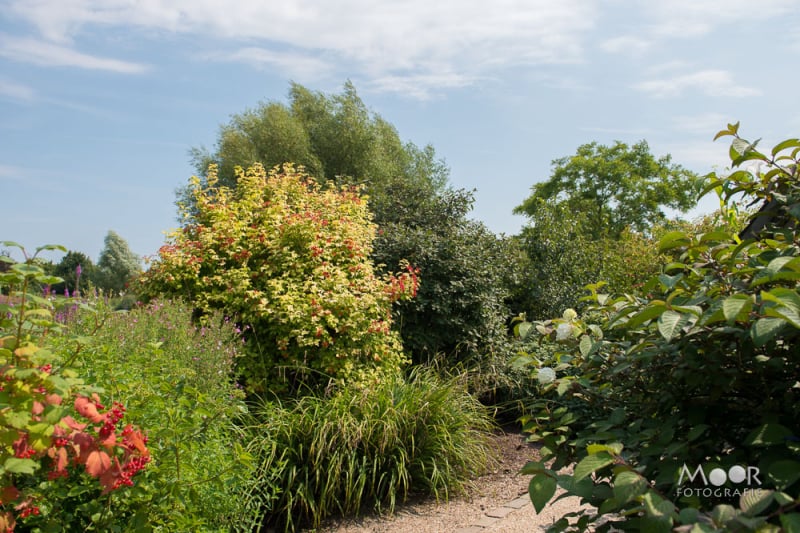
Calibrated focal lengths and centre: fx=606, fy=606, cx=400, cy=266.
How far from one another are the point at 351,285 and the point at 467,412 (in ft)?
5.34

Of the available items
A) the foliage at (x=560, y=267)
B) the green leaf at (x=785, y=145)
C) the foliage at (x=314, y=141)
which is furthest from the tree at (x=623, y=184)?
the green leaf at (x=785, y=145)

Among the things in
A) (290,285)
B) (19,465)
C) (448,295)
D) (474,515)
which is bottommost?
(474,515)

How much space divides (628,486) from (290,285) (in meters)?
4.68

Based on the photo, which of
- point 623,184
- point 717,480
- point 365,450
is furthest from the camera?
point 623,184

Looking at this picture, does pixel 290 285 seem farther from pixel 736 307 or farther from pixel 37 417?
pixel 736 307

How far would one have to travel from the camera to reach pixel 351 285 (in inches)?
232

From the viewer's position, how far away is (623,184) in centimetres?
2822

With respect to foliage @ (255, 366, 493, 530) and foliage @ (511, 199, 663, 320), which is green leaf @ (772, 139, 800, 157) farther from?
foliage @ (511, 199, 663, 320)

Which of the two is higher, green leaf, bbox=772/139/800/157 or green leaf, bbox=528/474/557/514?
green leaf, bbox=772/139/800/157

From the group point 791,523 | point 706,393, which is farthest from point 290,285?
point 791,523

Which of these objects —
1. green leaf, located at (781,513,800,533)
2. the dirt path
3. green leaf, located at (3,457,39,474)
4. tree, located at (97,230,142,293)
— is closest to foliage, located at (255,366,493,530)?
the dirt path

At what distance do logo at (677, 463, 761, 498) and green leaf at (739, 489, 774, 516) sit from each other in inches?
10.0

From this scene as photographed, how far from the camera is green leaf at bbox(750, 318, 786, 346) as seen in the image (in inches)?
50.3

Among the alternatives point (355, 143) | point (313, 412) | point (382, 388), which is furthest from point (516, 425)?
point (355, 143)
